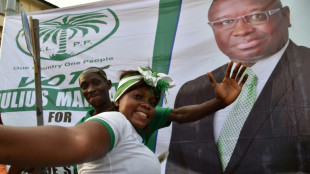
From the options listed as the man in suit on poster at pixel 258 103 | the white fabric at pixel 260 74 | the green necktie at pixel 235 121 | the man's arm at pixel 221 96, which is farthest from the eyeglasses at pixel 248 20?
the man's arm at pixel 221 96

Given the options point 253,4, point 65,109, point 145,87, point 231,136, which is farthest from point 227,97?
point 65,109

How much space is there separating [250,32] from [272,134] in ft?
2.93

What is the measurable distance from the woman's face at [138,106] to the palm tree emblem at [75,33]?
210 cm

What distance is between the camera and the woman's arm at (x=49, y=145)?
1.77ft

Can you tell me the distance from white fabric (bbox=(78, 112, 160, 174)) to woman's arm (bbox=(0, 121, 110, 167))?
0.10 meters

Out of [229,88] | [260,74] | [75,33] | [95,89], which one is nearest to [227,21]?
[260,74]

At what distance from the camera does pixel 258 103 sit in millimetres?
2580

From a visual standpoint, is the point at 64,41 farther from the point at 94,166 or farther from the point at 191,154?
the point at 94,166

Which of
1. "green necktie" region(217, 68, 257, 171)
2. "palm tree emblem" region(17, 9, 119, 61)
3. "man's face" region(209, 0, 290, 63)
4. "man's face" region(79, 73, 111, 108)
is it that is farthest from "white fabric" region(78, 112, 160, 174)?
"palm tree emblem" region(17, 9, 119, 61)

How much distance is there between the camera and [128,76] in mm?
1302

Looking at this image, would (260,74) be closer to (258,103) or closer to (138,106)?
(258,103)

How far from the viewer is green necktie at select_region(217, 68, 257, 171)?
2.59 metres

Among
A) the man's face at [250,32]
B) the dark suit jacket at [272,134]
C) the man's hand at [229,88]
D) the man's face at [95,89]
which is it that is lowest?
the dark suit jacket at [272,134]

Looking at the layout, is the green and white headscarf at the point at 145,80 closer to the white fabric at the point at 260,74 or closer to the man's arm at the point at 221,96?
the man's arm at the point at 221,96
